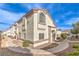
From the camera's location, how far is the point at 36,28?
6.73ft

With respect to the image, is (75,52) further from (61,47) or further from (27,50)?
(27,50)

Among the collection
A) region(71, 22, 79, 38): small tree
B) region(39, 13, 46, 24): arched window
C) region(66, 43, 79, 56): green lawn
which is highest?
region(39, 13, 46, 24): arched window

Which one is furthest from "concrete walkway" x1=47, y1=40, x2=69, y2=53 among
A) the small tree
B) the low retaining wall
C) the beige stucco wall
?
the beige stucco wall

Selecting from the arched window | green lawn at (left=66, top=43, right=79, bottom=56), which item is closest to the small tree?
green lawn at (left=66, top=43, right=79, bottom=56)

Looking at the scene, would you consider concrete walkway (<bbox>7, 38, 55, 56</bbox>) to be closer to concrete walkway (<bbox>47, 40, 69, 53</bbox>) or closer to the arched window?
concrete walkway (<bbox>47, 40, 69, 53</bbox>)

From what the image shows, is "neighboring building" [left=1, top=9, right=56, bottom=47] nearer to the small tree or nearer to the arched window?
the arched window

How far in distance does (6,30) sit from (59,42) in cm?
49

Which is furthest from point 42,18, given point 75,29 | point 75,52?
point 75,52

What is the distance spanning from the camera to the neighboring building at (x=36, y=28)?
2.04 meters

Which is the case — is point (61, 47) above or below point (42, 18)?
below

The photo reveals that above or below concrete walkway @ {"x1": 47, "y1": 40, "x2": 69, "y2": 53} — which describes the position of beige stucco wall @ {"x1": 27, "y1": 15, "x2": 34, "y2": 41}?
above

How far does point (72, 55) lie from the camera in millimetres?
2020

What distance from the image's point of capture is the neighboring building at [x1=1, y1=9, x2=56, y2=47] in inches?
80.4

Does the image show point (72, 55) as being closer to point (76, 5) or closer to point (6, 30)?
point (76, 5)
